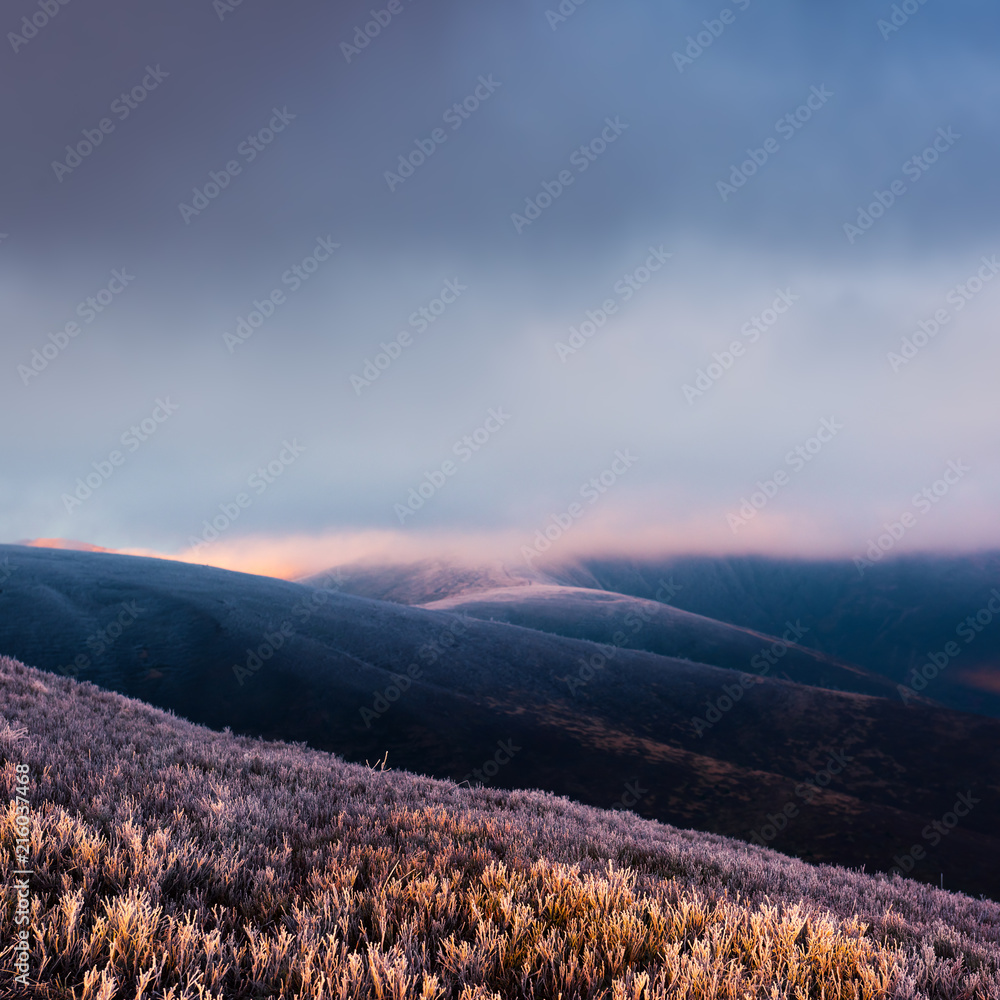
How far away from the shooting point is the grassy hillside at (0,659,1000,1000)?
304 cm

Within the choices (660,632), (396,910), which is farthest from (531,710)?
(660,632)

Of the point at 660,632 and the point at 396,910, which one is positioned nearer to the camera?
the point at 396,910

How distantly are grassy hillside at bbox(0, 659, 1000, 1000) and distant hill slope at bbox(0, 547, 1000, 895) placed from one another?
19.4 metres

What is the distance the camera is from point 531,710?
36.0 meters

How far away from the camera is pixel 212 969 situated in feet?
9.73

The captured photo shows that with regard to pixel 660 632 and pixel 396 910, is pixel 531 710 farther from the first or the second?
pixel 660 632

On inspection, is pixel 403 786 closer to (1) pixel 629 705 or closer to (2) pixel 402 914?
(2) pixel 402 914

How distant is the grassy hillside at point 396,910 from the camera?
3.04 m

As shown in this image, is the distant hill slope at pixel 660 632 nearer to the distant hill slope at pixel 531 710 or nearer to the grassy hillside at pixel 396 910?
the distant hill slope at pixel 531 710

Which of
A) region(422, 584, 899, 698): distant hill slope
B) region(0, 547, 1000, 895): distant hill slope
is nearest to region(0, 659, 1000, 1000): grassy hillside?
region(0, 547, 1000, 895): distant hill slope

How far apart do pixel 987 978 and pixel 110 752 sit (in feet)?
32.3

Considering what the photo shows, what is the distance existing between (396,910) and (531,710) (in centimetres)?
3400

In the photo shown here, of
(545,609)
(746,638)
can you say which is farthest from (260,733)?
(746,638)

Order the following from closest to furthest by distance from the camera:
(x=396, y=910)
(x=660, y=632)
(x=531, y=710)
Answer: (x=396, y=910) → (x=531, y=710) → (x=660, y=632)
